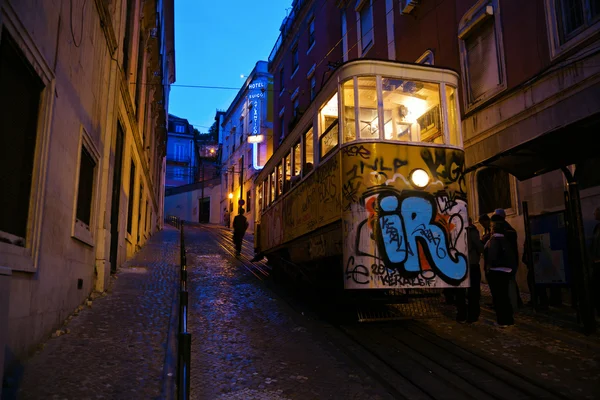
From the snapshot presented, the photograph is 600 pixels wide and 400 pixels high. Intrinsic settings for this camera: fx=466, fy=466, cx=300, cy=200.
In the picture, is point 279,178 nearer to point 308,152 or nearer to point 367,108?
point 308,152

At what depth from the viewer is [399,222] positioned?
6.56 m

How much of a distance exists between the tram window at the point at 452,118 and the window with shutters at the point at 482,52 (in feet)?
11.8

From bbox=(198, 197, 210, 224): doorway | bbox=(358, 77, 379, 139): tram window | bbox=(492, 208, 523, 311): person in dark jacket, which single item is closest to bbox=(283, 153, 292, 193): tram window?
bbox=(358, 77, 379, 139): tram window

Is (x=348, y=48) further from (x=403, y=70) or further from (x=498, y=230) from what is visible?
(x=498, y=230)

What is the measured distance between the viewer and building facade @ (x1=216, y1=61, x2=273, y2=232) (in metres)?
33.0

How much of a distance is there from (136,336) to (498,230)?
17.6ft

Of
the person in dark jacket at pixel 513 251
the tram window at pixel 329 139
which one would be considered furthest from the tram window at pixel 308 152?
the person in dark jacket at pixel 513 251

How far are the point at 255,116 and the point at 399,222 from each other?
28178mm

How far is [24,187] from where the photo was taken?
4.73m

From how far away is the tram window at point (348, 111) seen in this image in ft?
22.9

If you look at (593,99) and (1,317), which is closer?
(1,317)

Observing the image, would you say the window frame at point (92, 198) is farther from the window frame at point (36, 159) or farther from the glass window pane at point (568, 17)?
the glass window pane at point (568, 17)

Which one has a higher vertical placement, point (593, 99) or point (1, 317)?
point (593, 99)

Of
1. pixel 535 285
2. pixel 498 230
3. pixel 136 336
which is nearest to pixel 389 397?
pixel 136 336
